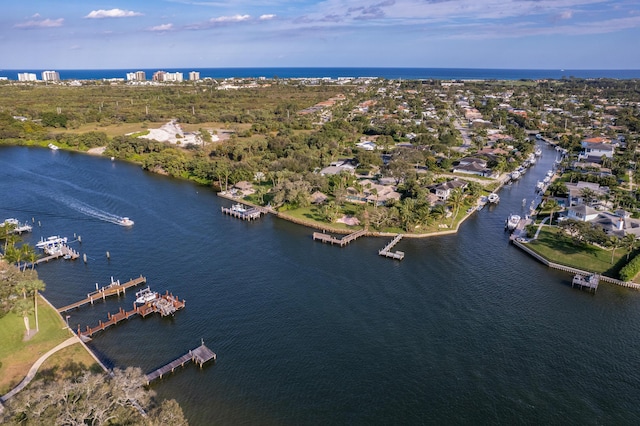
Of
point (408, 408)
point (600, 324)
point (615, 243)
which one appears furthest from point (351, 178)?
point (408, 408)

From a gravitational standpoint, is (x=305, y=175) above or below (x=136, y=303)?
above

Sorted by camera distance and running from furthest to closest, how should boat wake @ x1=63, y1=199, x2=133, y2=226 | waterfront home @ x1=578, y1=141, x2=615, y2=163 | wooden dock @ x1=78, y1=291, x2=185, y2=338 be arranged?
waterfront home @ x1=578, y1=141, x2=615, y2=163, boat wake @ x1=63, y1=199, x2=133, y2=226, wooden dock @ x1=78, y1=291, x2=185, y2=338

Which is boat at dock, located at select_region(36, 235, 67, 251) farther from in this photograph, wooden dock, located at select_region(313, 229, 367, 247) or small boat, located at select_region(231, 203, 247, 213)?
wooden dock, located at select_region(313, 229, 367, 247)

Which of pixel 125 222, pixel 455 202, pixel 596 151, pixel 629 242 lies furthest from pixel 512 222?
pixel 596 151

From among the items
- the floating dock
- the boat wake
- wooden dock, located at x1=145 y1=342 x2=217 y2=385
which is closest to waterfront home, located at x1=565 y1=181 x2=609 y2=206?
the floating dock

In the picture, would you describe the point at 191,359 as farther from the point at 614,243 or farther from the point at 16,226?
the point at 614,243

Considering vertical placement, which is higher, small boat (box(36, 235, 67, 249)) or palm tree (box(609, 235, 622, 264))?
palm tree (box(609, 235, 622, 264))

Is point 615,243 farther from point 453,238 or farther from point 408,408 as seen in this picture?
point 408,408
